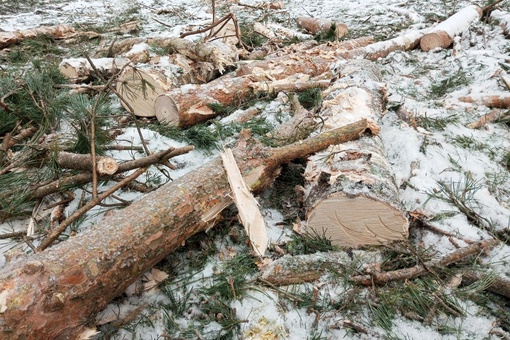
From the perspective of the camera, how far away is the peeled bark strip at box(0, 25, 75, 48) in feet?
18.4

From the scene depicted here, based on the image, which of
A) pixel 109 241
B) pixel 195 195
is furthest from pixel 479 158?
pixel 109 241

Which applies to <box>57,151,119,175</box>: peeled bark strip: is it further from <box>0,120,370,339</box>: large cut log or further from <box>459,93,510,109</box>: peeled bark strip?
<box>459,93,510,109</box>: peeled bark strip

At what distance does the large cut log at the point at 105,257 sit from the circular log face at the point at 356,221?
56cm

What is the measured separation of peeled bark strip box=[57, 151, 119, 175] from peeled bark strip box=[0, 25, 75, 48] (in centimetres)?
435

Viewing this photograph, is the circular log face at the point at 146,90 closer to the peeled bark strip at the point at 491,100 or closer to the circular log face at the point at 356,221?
the circular log face at the point at 356,221

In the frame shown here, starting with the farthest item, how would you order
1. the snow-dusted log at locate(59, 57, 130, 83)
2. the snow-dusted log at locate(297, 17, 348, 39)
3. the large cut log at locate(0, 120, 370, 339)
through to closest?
the snow-dusted log at locate(297, 17, 348, 39) < the snow-dusted log at locate(59, 57, 130, 83) < the large cut log at locate(0, 120, 370, 339)

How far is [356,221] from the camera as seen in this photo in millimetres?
2209

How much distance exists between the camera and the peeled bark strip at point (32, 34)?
5594 mm

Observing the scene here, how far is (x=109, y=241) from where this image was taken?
1.80 m

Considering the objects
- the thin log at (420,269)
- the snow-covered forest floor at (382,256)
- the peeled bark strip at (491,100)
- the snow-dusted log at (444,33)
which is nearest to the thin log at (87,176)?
the snow-covered forest floor at (382,256)

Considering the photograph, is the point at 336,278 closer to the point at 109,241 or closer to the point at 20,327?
the point at 109,241

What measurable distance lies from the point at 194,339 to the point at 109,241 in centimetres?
66

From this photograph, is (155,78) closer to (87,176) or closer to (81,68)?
(81,68)

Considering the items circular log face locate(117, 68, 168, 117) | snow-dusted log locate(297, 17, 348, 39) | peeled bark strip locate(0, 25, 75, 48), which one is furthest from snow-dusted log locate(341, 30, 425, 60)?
peeled bark strip locate(0, 25, 75, 48)
